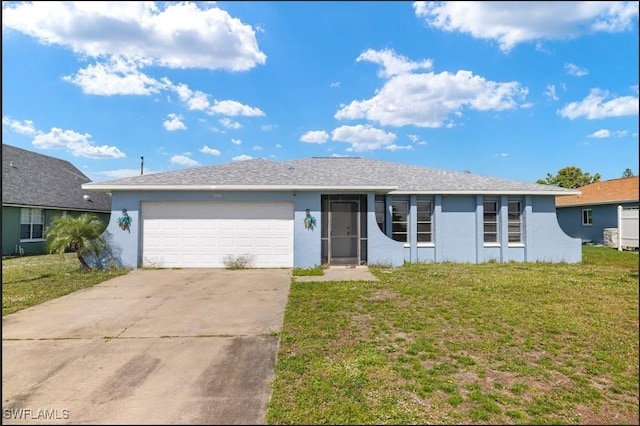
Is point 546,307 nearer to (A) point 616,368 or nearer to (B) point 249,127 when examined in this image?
(A) point 616,368

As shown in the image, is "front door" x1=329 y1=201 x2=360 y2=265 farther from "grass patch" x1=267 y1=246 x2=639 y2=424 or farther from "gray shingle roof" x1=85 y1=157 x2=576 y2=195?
"grass patch" x1=267 y1=246 x2=639 y2=424

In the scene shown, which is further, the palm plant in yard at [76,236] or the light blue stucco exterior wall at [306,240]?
the light blue stucco exterior wall at [306,240]

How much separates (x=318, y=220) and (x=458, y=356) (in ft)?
24.5

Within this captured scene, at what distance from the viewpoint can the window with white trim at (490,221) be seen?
13.2 metres

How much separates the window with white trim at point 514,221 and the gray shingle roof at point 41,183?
20.8m

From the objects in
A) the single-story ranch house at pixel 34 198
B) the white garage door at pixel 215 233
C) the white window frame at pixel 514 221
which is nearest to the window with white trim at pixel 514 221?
the white window frame at pixel 514 221

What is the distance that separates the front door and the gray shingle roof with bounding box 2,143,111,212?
→ 13995 millimetres

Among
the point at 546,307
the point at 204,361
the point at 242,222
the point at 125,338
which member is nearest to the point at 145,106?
the point at 242,222

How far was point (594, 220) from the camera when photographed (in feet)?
63.1

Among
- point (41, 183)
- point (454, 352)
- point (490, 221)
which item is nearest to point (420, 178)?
point (490, 221)

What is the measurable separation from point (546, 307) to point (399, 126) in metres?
12.6

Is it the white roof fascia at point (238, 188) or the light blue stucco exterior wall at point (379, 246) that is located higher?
the white roof fascia at point (238, 188)

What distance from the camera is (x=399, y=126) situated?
17422mm

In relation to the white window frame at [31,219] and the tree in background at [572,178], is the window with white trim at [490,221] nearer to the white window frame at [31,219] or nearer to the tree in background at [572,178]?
the white window frame at [31,219]
